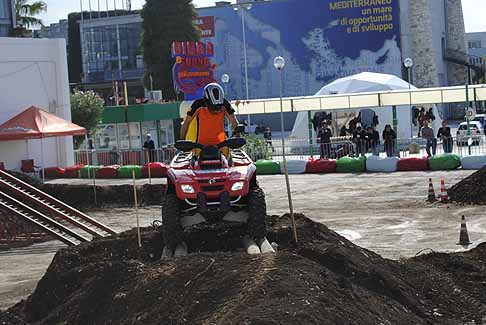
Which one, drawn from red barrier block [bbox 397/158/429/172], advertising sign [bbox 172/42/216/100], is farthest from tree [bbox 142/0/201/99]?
red barrier block [bbox 397/158/429/172]

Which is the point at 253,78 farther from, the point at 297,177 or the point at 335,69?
the point at 297,177

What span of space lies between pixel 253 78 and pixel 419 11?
52.8ft

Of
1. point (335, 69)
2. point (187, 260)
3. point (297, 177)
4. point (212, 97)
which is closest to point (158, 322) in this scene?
point (187, 260)

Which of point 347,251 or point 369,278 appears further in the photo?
point 347,251

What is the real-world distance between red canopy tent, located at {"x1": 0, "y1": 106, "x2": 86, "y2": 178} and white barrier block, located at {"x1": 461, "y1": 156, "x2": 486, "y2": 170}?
13.9 m

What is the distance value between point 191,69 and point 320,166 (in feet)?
42.9

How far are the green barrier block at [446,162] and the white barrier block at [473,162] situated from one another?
0.66ft

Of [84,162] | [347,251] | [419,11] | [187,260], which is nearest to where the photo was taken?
[187,260]

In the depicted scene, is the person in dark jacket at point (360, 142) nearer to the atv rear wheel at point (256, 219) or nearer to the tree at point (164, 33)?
the atv rear wheel at point (256, 219)

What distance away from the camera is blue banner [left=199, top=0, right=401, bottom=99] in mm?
73938

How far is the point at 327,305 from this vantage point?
24.0ft

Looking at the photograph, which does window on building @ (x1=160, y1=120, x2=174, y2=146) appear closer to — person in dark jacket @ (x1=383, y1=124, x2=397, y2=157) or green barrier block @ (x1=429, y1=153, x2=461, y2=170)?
person in dark jacket @ (x1=383, y1=124, x2=397, y2=157)

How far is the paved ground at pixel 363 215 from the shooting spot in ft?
49.1

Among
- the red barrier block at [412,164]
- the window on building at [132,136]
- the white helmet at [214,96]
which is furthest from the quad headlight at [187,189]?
the window on building at [132,136]
